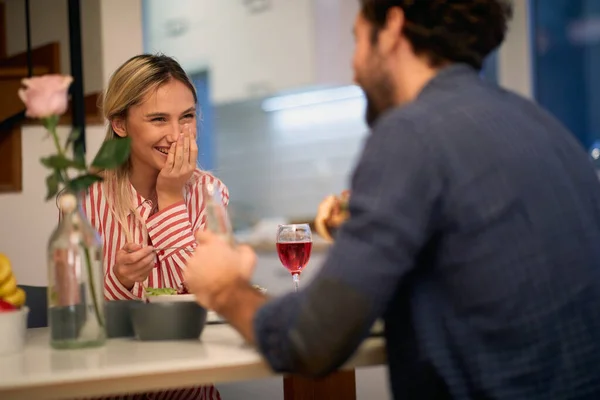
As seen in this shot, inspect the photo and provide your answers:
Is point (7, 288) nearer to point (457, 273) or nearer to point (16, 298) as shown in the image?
point (16, 298)

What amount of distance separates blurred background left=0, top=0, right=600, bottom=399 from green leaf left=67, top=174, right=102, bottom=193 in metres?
1.25

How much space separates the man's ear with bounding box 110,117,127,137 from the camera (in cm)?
228

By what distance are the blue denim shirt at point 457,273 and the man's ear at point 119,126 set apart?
1260mm

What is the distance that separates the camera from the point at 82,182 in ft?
4.31

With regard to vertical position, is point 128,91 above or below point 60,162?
above

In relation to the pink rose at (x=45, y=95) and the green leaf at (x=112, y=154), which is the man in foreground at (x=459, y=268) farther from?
the pink rose at (x=45, y=95)

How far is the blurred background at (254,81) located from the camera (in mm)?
3328

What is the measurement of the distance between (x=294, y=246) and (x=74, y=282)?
555 millimetres

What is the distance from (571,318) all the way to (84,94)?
2.73 meters

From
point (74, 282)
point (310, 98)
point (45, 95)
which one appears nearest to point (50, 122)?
point (45, 95)

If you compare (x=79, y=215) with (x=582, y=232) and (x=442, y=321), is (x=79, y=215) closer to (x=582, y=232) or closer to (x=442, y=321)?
(x=442, y=321)

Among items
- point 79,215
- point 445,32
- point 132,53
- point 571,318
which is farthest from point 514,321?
point 132,53

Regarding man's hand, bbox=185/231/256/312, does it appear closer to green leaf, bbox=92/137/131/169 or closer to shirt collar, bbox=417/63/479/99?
green leaf, bbox=92/137/131/169

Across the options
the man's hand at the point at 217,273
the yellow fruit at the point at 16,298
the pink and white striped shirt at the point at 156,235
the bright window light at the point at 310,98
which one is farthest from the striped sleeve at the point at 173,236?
the bright window light at the point at 310,98
